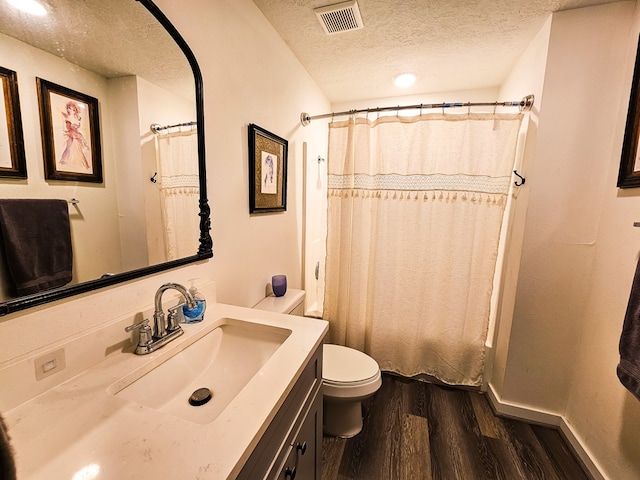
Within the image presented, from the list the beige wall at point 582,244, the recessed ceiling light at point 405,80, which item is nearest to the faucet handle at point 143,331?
the beige wall at point 582,244

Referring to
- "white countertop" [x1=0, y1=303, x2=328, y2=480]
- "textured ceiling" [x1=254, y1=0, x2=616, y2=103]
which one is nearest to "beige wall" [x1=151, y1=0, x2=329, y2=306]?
"textured ceiling" [x1=254, y1=0, x2=616, y2=103]

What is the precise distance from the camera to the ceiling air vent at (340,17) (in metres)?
1.38

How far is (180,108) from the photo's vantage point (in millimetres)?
1035

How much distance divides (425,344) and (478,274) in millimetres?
637

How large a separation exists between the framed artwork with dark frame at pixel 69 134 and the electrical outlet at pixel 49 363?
0.45m

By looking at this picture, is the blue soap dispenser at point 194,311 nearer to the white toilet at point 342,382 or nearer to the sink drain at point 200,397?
the sink drain at point 200,397

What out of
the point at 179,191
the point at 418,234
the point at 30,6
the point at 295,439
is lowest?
the point at 295,439

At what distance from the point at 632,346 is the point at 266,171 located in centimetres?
181

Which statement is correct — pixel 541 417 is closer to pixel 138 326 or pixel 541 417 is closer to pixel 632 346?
pixel 632 346

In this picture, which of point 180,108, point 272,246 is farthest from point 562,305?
point 180,108

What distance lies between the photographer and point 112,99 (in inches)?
31.5

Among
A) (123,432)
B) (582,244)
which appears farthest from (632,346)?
(123,432)

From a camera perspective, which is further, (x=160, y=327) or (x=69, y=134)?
(x=160, y=327)

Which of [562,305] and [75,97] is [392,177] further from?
[75,97]
